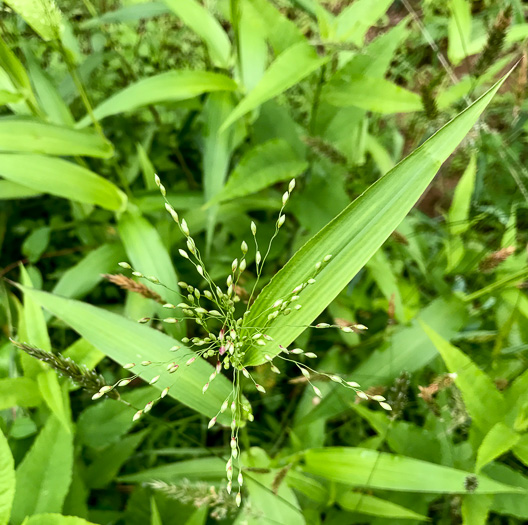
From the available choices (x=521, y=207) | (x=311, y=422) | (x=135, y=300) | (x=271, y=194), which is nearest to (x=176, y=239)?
(x=135, y=300)

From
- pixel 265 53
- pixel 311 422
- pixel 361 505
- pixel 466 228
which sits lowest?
pixel 361 505

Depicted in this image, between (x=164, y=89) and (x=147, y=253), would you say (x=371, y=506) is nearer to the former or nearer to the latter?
(x=147, y=253)

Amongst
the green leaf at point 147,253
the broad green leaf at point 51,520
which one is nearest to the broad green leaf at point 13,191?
the green leaf at point 147,253

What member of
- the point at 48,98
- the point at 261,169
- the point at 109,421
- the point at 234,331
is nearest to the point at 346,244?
the point at 234,331

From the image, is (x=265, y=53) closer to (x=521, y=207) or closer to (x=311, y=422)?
(x=521, y=207)

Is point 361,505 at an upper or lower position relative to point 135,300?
lower

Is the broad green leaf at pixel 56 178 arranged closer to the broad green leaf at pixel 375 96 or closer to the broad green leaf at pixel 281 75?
the broad green leaf at pixel 281 75
